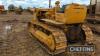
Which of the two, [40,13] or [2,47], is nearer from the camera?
[2,47]

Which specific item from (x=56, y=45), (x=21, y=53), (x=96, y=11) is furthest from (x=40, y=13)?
(x=96, y=11)

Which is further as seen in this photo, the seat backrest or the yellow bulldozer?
the seat backrest

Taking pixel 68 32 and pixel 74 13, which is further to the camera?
pixel 68 32

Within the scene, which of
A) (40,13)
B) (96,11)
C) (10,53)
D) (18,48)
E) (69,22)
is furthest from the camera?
(96,11)

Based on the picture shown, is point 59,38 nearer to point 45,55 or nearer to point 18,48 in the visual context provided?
point 45,55

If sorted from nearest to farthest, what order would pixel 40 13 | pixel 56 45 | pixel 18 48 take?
pixel 56 45
pixel 18 48
pixel 40 13

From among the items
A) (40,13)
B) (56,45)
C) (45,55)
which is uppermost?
(40,13)

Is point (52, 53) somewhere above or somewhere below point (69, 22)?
below

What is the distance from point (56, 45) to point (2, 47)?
320 centimetres

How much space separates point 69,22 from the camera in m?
7.76

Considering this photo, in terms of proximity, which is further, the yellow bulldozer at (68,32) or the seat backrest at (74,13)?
the seat backrest at (74,13)

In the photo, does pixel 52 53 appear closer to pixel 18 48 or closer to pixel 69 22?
pixel 69 22

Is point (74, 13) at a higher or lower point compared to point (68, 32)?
higher

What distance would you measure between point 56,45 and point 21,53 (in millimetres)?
1735
